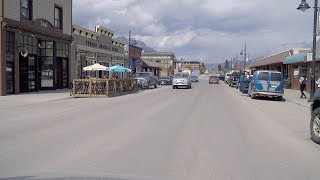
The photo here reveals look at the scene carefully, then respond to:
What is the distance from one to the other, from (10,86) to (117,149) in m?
21.2

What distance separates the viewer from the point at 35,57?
32375 mm

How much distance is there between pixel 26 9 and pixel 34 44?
2.77 metres

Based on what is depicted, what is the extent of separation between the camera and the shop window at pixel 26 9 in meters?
30.0

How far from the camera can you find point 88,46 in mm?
44719

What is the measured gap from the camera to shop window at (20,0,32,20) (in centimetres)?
3000

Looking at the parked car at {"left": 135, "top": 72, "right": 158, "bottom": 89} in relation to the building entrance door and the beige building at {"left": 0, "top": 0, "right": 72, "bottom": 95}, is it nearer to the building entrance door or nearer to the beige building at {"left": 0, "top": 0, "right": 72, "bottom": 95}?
the beige building at {"left": 0, "top": 0, "right": 72, "bottom": 95}

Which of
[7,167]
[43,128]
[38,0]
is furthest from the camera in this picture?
[38,0]

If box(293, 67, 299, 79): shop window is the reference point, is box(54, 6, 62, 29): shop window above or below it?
above

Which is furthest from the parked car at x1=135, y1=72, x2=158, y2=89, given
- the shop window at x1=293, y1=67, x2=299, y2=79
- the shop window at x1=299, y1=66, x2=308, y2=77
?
the shop window at x1=299, y1=66, x2=308, y2=77

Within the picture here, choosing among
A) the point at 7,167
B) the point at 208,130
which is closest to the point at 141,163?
the point at 7,167

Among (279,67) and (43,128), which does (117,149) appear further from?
(279,67)

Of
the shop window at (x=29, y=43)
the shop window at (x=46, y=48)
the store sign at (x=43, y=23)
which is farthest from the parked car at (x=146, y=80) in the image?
the shop window at (x=29, y=43)

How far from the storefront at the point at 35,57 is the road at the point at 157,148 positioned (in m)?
13.9

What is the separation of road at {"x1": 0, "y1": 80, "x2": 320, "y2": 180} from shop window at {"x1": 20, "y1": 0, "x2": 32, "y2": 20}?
16644 millimetres
